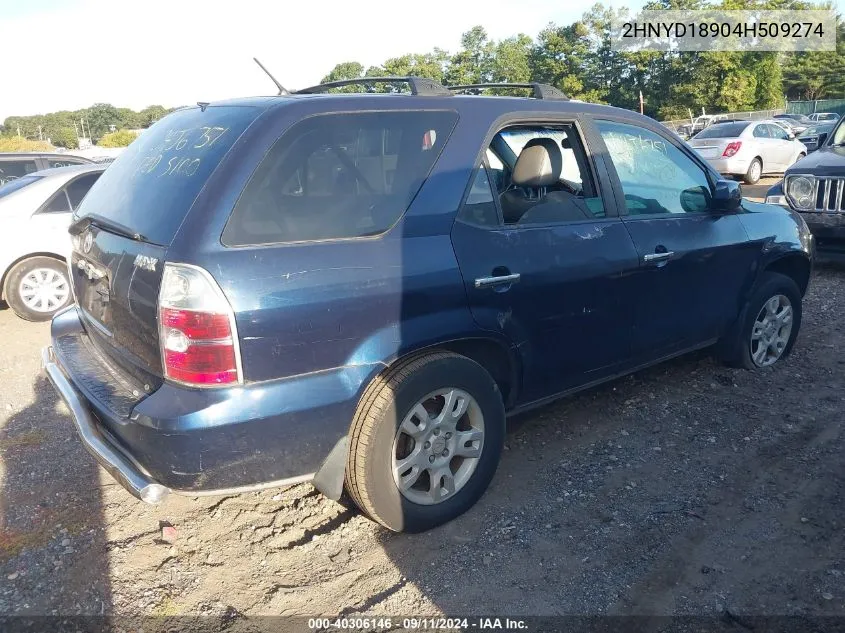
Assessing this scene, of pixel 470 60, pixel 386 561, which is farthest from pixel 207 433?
pixel 470 60

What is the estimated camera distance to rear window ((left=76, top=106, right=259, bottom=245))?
2.58m

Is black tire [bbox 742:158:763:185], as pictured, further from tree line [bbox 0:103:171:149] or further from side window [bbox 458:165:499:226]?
tree line [bbox 0:103:171:149]

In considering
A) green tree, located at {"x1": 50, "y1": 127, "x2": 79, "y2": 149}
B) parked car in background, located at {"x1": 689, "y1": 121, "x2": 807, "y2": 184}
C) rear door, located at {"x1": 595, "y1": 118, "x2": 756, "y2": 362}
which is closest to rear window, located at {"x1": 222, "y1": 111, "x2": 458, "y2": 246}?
rear door, located at {"x1": 595, "y1": 118, "x2": 756, "y2": 362}

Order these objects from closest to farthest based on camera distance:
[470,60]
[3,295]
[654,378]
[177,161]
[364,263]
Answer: [364,263]
[177,161]
[654,378]
[3,295]
[470,60]

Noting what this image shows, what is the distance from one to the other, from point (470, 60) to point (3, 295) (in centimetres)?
5901

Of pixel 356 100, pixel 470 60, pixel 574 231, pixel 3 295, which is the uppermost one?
pixel 470 60

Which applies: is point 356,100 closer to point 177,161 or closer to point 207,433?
point 177,161

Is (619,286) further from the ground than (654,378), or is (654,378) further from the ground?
(619,286)

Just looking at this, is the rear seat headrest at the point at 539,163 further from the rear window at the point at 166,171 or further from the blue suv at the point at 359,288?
the rear window at the point at 166,171

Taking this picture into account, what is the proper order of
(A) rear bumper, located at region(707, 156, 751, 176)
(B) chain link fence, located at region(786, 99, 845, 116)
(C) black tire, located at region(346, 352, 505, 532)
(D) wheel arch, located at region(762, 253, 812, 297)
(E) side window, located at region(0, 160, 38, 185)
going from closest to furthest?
(C) black tire, located at region(346, 352, 505, 532) → (D) wheel arch, located at region(762, 253, 812, 297) → (E) side window, located at region(0, 160, 38, 185) → (A) rear bumper, located at region(707, 156, 751, 176) → (B) chain link fence, located at region(786, 99, 845, 116)

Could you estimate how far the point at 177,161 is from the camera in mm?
2814

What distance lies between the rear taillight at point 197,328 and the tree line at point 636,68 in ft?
158

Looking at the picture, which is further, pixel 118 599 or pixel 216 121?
pixel 216 121

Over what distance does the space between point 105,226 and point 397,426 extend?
1.56m
